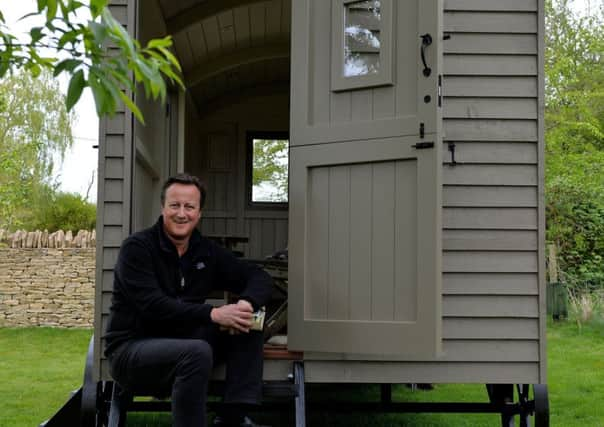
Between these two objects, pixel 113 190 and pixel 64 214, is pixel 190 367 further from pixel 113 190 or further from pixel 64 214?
pixel 64 214

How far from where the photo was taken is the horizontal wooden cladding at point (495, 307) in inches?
157

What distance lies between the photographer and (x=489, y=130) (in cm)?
404

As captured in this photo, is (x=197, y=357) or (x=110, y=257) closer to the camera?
(x=197, y=357)

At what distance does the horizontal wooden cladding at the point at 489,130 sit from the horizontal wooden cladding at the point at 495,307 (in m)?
0.77

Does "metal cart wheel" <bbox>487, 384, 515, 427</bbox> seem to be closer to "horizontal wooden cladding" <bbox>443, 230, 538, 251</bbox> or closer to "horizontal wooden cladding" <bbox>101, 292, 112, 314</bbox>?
"horizontal wooden cladding" <bbox>443, 230, 538, 251</bbox>

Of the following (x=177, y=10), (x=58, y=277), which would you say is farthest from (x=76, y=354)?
(x=177, y=10)

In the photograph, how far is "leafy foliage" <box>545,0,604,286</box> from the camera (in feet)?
39.6

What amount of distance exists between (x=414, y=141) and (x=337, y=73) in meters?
0.53

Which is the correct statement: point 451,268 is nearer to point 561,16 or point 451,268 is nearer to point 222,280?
point 222,280

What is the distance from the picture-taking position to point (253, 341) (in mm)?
3689

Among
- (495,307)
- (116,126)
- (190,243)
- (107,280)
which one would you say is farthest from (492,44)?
(107,280)

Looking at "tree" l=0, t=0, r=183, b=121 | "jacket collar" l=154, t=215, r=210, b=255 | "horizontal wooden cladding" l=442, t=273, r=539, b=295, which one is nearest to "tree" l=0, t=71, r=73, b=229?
"jacket collar" l=154, t=215, r=210, b=255

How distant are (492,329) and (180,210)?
158 cm

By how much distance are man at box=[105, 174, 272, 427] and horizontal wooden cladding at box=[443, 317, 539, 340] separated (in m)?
0.91
